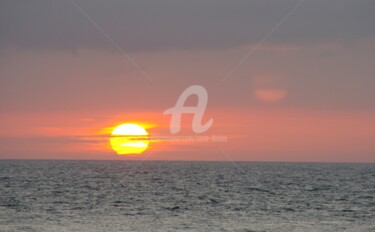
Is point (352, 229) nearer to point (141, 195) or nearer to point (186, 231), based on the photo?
point (186, 231)

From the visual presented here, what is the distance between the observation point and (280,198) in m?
75.1

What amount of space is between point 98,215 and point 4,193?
Answer: 2749 centimetres

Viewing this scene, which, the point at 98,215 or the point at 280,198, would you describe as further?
the point at 280,198

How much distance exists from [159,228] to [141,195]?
30946 millimetres

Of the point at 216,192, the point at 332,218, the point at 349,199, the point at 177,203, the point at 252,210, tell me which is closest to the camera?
the point at 332,218

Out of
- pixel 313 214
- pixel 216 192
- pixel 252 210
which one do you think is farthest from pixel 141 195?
pixel 313 214

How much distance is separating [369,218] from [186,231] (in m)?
17.8

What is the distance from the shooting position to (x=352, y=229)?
47.3m

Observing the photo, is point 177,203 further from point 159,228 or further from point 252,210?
point 159,228

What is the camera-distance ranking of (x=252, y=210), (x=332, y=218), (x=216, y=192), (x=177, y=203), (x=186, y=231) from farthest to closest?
(x=216, y=192) → (x=177, y=203) → (x=252, y=210) → (x=332, y=218) → (x=186, y=231)

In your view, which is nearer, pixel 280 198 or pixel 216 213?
pixel 216 213

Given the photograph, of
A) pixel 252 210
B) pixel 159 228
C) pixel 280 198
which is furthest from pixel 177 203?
pixel 159 228

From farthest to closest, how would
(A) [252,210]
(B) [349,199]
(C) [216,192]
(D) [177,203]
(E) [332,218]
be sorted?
(C) [216,192]
(B) [349,199]
(D) [177,203]
(A) [252,210]
(E) [332,218]

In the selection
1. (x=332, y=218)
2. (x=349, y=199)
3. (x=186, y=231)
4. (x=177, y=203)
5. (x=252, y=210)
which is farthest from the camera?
(x=349, y=199)
